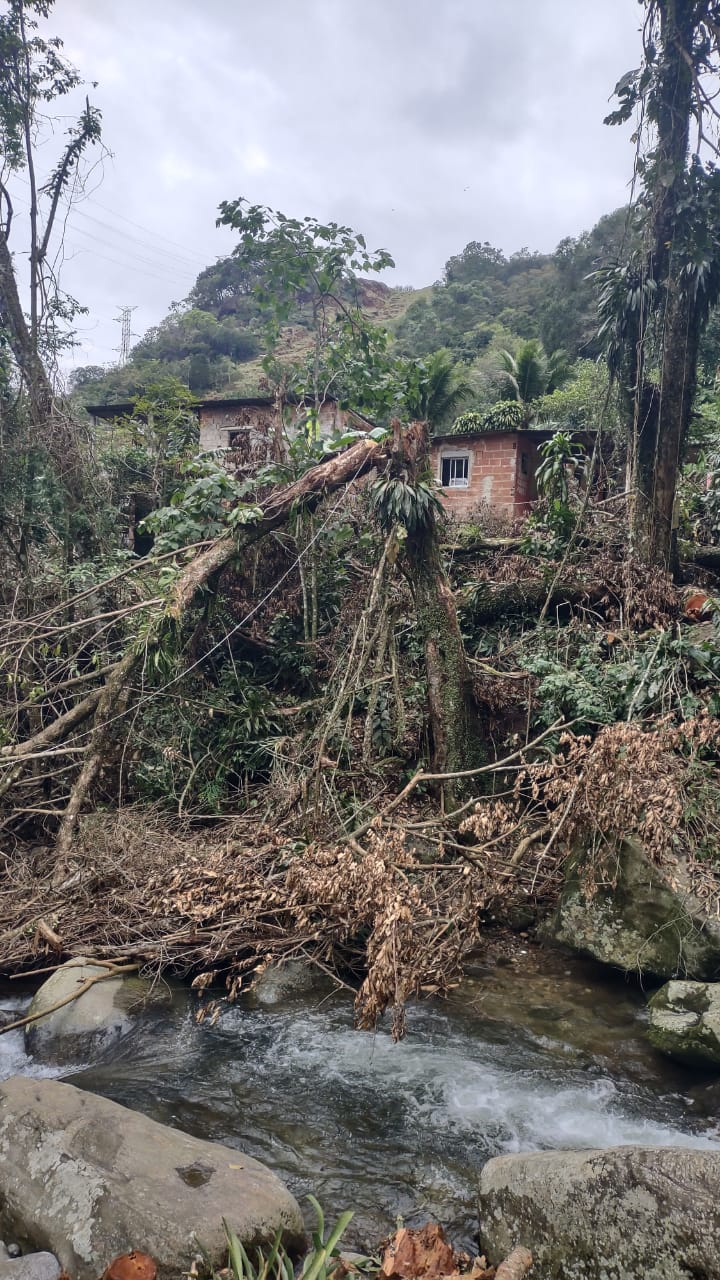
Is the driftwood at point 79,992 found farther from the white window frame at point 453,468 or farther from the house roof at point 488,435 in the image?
the white window frame at point 453,468

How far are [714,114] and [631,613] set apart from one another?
499 cm

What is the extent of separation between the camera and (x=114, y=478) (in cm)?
1262

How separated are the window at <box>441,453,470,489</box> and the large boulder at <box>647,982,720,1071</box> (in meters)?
14.2

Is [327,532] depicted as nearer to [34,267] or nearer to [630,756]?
[630,756]

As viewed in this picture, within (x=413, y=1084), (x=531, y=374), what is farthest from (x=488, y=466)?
(x=413, y=1084)

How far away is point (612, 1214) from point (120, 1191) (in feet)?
6.17

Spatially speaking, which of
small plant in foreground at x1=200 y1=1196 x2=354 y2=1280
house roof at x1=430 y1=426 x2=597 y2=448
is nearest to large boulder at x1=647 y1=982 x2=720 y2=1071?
small plant in foreground at x1=200 y1=1196 x2=354 y2=1280

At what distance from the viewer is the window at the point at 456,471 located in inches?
712

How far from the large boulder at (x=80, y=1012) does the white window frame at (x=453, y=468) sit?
46.4 ft

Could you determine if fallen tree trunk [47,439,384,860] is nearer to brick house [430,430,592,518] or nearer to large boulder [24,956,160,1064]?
large boulder [24,956,160,1064]

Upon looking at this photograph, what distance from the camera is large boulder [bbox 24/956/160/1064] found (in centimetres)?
527

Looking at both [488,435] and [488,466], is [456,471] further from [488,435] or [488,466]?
[488,435]

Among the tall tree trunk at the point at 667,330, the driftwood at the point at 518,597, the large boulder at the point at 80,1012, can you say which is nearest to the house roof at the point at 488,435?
the tall tree trunk at the point at 667,330

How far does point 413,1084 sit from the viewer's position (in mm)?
4754
